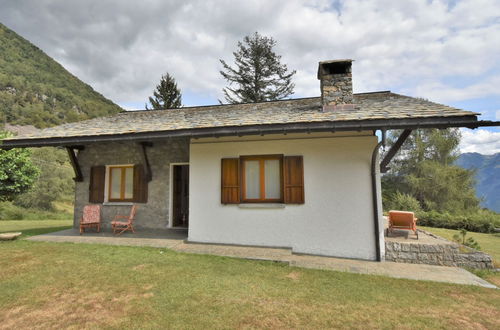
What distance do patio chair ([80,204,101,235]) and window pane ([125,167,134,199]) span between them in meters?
1.01

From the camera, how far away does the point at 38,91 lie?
38625 millimetres

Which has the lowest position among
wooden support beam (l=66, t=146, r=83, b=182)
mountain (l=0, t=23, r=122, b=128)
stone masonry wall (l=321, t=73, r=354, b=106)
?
wooden support beam (l=66, t=146, r=83, b=182)

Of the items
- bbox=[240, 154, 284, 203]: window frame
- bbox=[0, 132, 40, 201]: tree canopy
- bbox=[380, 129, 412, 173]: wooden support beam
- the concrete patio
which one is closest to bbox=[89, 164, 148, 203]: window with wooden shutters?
the concrete patio

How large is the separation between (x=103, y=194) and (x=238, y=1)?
831 cm

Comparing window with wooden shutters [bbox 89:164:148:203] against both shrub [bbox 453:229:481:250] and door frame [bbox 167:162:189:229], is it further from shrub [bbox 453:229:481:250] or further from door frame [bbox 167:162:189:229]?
shrub [bbox 453:229:481:250]

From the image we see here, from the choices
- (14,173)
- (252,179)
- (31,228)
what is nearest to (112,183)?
(31,228)

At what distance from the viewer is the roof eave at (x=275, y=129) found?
4961 mm

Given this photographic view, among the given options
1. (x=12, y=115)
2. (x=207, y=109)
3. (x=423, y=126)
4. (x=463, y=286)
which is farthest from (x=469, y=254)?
(x=12, y=115)

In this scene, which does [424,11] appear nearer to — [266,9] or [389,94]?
[389,94]

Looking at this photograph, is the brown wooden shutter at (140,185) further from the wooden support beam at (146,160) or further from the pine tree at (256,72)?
the pine tree at (256,72)

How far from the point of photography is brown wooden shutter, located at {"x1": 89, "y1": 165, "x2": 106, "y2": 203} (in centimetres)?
862

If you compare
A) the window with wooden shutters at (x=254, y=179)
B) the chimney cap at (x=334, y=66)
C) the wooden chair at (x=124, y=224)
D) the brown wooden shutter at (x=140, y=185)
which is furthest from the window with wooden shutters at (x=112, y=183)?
the chimney cap at (x=334, y=66)

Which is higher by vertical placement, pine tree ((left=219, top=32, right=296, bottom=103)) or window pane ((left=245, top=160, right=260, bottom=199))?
pine tree ((left=219, top=32, right=296, bottom=103))

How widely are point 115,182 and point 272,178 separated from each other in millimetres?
6080
